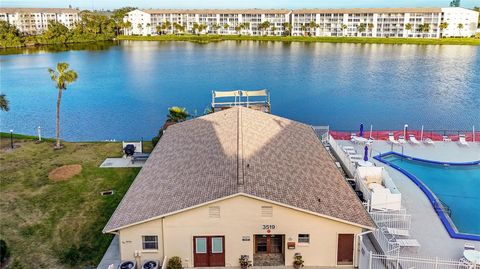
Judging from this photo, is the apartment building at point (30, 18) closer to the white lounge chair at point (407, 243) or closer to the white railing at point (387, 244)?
the white railing at point (387, 244)

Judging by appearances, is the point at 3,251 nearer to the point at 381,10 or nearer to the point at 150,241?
the point at 150,241

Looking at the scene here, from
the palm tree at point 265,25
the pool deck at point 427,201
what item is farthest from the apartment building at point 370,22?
the pool deck at point 427,201

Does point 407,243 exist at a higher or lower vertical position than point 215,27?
lower

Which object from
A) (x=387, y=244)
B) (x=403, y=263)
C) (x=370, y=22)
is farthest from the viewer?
(x=370, y=22)

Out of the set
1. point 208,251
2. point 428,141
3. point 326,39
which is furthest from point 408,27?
point 208,251

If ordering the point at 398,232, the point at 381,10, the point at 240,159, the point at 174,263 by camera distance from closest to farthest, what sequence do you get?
the point at 174,263 < the point at 398,232 < the point at 240,159 < the point at 381,10

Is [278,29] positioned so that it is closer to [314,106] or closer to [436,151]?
[314,106]

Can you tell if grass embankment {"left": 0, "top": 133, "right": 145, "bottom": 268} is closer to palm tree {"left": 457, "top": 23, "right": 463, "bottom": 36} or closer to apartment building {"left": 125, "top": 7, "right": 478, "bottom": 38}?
apartment building {"left": 125, "top": 7, "right": 478, "bottom": 38}
